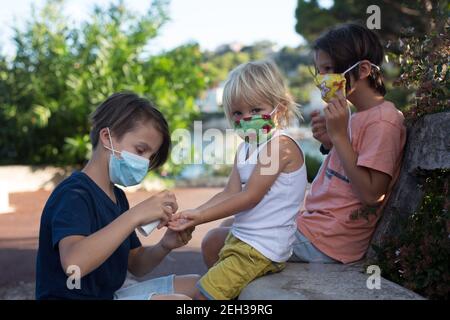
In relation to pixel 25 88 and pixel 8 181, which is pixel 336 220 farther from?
pixel 25 88

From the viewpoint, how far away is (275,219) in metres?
2.45

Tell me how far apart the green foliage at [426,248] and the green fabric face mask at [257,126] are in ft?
2.40

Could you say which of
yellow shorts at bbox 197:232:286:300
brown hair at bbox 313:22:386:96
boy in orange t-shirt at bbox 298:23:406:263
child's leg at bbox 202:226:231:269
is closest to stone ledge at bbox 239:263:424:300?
yellow shorts at bbox 197:232:286:300

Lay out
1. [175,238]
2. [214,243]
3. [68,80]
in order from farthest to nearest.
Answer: [68,80] < [214,243] < [175,238]

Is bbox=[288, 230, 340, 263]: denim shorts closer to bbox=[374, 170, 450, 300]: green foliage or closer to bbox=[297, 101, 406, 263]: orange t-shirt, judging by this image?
bbox=[297, 101, 406, 263]: orange t-shirt

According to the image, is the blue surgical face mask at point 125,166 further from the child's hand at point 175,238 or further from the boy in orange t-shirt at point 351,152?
the boy in orange t-shirt at point 351,152

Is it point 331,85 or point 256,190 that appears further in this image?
point 331,85

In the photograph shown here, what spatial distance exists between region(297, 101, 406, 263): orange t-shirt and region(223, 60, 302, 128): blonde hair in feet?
1.22

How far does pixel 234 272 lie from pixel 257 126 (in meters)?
0.69

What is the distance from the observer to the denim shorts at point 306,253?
8.68 ft

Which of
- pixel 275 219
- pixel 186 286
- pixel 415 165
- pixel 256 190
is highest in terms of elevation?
pixel 415 165

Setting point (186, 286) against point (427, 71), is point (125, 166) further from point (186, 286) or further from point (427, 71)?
point (427, 71)

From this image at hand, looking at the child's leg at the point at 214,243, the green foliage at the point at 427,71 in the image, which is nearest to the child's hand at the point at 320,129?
the green foliage at the point at 427,71

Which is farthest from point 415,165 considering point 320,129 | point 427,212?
point 320,129
